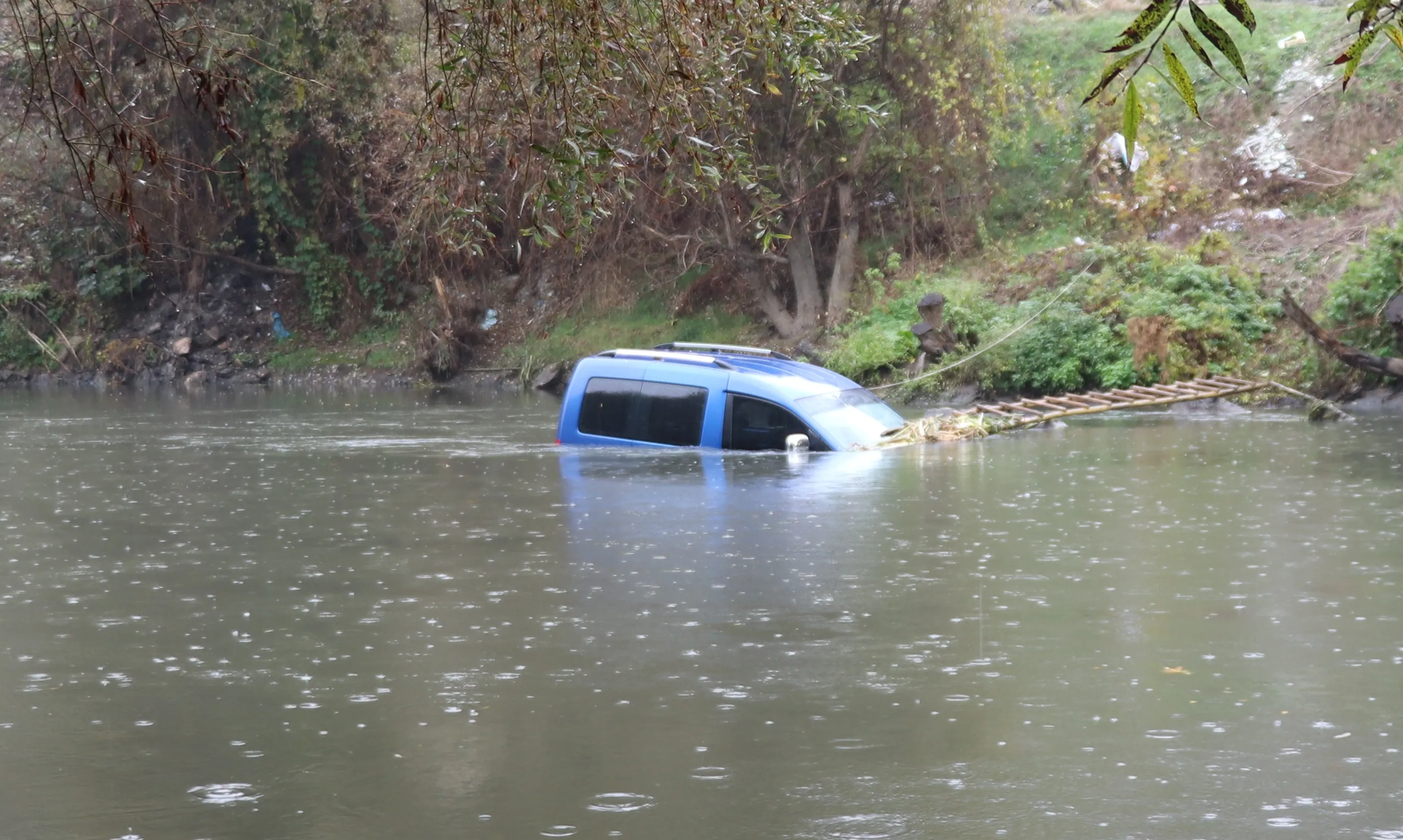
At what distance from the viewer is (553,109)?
7523 mm

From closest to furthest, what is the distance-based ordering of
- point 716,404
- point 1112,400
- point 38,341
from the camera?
1. point 716,404
2. point 1112,400
3. point 38,341

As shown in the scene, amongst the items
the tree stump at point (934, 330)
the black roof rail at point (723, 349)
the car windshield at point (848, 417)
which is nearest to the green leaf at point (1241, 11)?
the car windshield at point (848, 417)

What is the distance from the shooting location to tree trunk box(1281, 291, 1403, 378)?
2209 centimetres

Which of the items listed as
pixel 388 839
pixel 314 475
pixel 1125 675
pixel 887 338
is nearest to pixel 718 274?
pixel 887 338

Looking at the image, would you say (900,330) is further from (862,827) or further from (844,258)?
(862,827)

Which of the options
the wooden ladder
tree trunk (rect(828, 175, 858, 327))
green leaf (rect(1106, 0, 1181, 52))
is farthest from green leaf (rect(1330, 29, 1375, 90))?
tree trunk (rect(828, 175, 858, 327))

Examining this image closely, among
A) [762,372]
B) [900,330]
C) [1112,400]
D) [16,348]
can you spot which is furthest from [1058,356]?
[16,348]

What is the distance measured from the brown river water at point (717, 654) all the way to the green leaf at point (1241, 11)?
3.38 meters

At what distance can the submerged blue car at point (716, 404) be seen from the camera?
1825 cm

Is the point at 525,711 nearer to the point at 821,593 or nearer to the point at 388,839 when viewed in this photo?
the point at 388,839

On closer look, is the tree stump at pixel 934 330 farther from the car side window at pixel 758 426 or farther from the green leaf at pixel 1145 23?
the green leaf at pixel 1145 23

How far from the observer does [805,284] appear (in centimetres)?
3247

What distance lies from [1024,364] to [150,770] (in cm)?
2103

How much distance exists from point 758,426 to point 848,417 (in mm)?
1020
